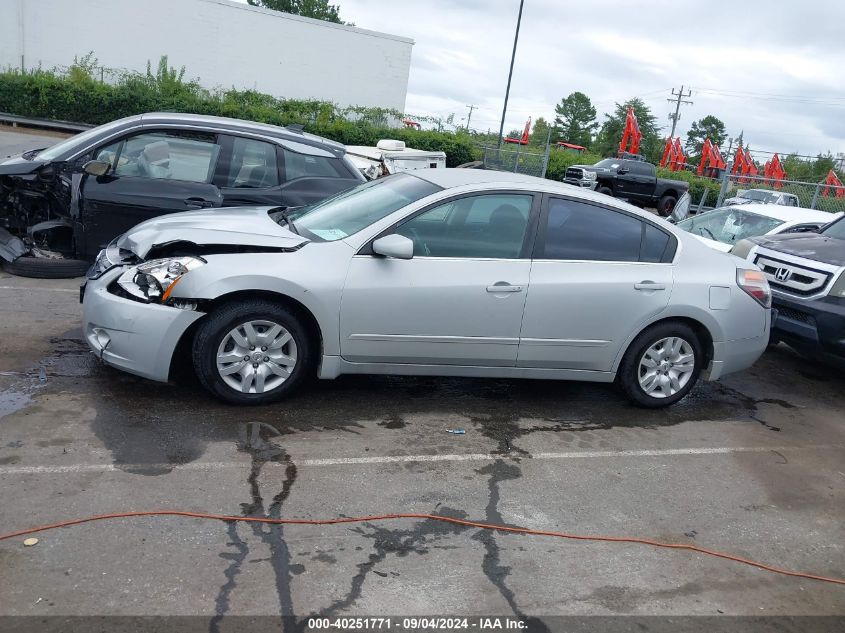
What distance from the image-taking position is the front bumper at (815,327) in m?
6.91

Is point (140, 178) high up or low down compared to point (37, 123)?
up

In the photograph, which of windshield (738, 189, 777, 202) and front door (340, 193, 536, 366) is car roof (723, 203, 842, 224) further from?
windshield (738, 189, 777, 202)

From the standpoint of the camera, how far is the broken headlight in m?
4.86

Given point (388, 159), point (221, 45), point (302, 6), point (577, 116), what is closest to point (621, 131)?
point (577, 116)

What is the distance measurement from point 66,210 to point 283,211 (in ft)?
8.98

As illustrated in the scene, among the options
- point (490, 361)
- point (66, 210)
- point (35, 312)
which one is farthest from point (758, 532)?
point (66, 210)

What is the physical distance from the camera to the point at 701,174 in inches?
1390

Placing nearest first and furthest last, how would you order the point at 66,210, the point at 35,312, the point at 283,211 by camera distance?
the point at 283,211 < the point at 35,312 < the point at 66,210

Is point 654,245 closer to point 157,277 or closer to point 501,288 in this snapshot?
point 501,288

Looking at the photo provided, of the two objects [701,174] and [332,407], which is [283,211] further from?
[701,174]

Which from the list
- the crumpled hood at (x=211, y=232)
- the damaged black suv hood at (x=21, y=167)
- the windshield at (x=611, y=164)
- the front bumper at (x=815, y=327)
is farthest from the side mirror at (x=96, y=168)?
the windshield at (x=611, y=164)

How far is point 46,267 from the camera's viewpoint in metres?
Result: 7.64

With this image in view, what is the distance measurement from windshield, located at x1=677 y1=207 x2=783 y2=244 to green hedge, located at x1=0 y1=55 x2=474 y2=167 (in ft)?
64.1

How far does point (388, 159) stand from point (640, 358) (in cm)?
987
